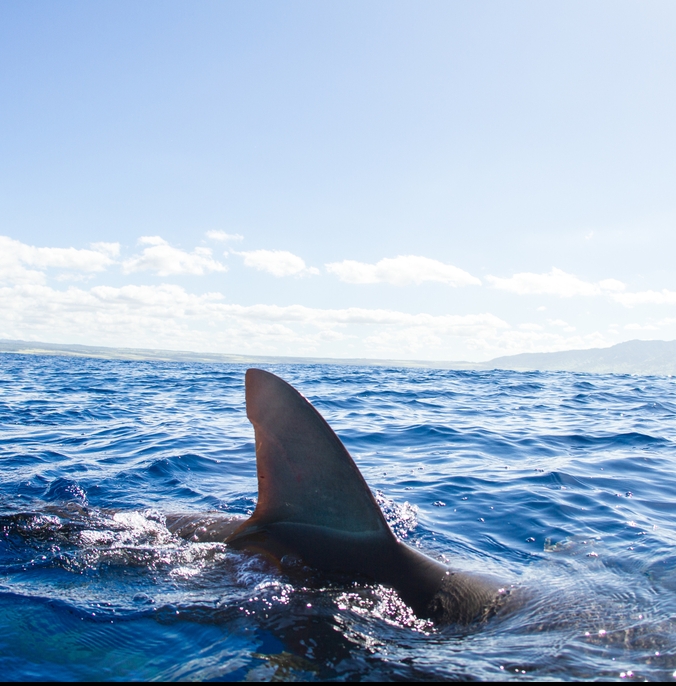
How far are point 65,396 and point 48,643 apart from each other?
19314mm

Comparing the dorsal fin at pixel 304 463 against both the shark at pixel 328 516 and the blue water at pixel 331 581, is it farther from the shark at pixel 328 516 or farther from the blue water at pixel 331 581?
the blue water at pixel 331 581

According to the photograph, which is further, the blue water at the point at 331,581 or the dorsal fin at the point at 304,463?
the dorsal fin at the point at 304,463

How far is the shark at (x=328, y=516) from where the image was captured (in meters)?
3.91

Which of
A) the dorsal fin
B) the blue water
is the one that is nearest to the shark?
the dorsal fin

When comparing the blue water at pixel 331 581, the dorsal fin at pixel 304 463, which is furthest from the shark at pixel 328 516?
the blue water at pixel 331 581

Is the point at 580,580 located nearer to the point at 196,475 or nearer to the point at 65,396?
the point at 196,475

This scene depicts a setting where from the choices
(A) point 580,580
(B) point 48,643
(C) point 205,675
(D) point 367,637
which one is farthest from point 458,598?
(B) point 48,643

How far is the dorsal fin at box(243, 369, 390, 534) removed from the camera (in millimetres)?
3926

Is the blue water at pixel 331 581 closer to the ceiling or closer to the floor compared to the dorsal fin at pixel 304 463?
closer to the floor

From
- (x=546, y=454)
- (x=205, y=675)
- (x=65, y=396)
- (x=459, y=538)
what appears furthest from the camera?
(x=65, y=396)

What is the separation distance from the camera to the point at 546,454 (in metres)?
10.9

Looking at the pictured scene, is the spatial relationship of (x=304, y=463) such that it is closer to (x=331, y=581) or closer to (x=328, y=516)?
(x=328, y=516)

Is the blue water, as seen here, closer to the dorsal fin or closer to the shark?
the shark

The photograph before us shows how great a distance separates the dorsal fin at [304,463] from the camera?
3.93 m
